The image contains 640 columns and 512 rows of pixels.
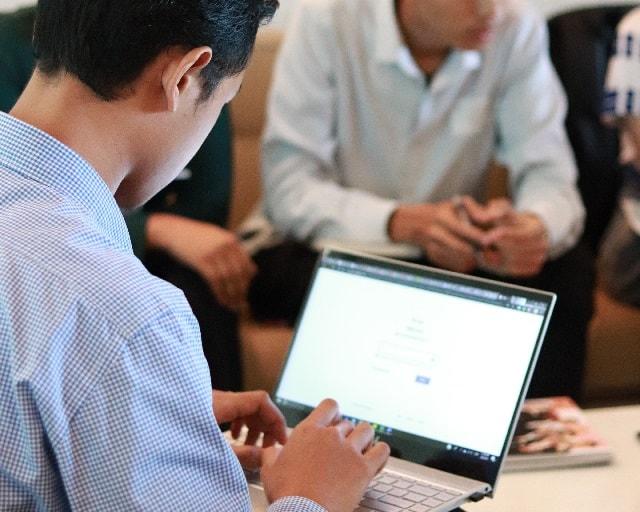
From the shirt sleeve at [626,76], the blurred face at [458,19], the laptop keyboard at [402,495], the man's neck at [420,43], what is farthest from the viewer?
the shirt sleeve at [626,76]

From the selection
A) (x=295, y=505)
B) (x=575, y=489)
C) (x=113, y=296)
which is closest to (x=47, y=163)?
(x=113, y=296)

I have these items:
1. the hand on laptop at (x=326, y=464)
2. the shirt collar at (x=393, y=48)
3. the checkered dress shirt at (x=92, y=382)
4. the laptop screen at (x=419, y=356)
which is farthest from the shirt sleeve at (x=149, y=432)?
the shirt collar at (x=393, y=48)

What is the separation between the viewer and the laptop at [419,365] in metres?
1.21

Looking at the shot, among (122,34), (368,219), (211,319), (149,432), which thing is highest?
(122,34)

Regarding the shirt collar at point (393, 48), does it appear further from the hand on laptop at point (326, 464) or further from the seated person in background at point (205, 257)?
the hand on laptop at point (326, 464)

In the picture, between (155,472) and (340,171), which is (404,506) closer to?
(155,472)

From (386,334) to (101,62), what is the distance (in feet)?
1.73

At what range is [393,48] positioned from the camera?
2193mm

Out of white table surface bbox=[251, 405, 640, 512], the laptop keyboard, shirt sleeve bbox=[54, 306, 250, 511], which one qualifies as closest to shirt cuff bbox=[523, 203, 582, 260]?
white table surface bbox=[251, 405, 640, 512]

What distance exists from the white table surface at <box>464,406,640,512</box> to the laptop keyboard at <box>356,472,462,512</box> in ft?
0.22

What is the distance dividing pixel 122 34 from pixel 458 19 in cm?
129

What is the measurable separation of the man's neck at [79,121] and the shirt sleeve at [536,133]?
4.69 ft

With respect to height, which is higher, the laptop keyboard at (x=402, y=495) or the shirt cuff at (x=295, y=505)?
the shirt cuff at (x=295, y=505)

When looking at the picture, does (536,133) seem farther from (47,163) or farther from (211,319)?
(47,163)
